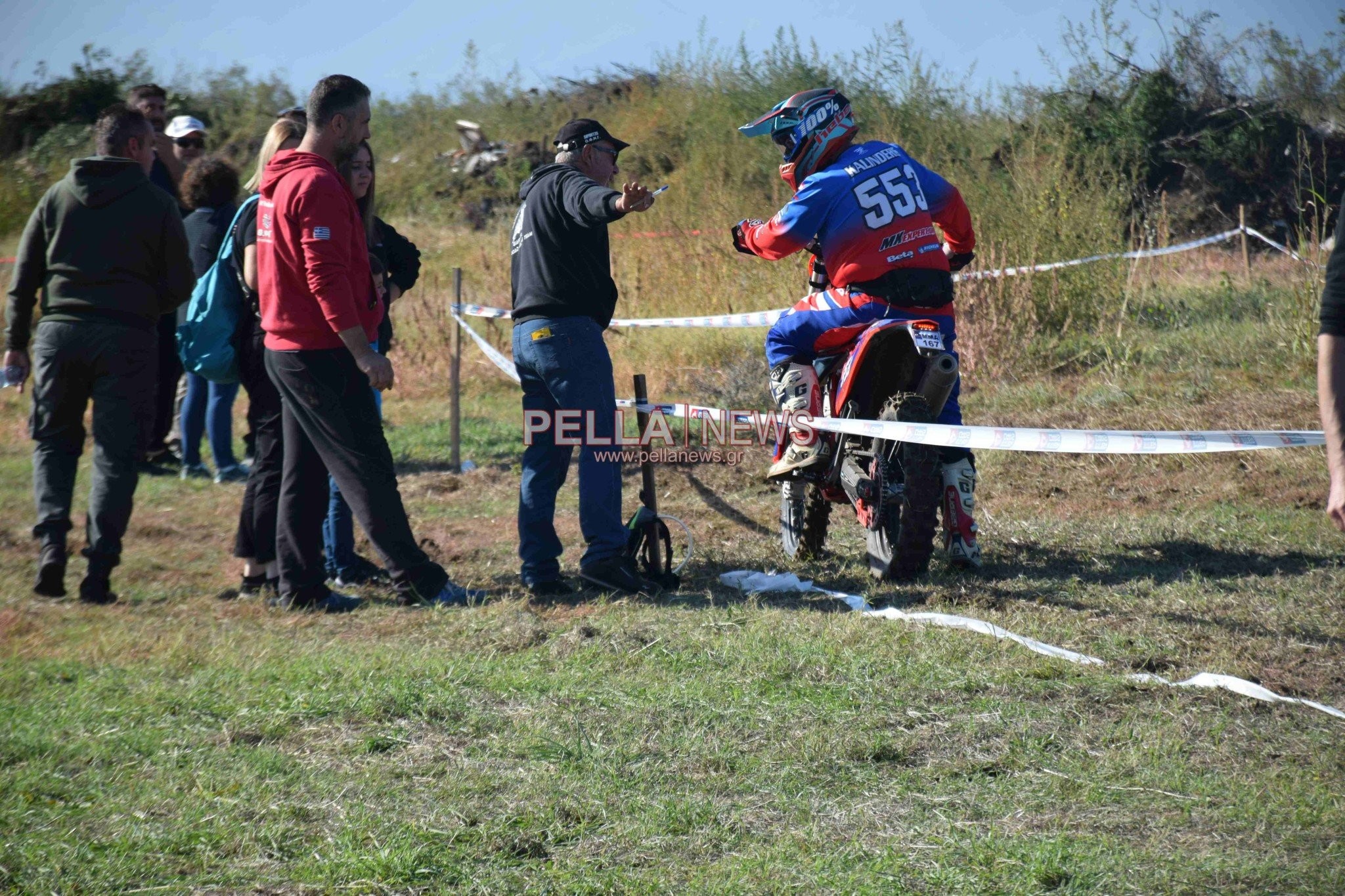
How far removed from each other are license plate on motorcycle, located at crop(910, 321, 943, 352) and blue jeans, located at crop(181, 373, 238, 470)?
17.3 feet

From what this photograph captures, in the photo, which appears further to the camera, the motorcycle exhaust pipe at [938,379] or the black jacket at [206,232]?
the black jacket at [206,232]

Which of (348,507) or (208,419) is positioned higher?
(208,419)

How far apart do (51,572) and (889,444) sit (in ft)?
13.4

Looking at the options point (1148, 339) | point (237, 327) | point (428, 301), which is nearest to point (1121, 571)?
point (237, 327)

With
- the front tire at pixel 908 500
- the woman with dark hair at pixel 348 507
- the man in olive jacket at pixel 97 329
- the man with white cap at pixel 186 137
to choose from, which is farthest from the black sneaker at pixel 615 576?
the man with white cap at pixel 186 137

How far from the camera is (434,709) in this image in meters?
3.96

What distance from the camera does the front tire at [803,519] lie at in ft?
19.6

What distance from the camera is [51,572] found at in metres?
5.79

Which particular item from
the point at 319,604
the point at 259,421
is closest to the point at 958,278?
the point at 259,421

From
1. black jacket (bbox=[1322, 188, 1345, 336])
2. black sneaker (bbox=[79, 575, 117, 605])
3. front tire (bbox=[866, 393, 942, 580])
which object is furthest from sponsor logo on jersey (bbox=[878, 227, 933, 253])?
black sneaker (bbox=[79, 575, 117, 605])

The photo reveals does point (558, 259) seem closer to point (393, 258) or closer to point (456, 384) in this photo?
point (393, 258)

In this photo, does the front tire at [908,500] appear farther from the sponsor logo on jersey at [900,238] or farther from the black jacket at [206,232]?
the black jacket at [206,232]

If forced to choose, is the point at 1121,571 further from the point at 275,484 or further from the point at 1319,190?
the point at 1319,190

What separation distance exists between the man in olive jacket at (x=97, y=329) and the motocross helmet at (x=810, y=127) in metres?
3.01
